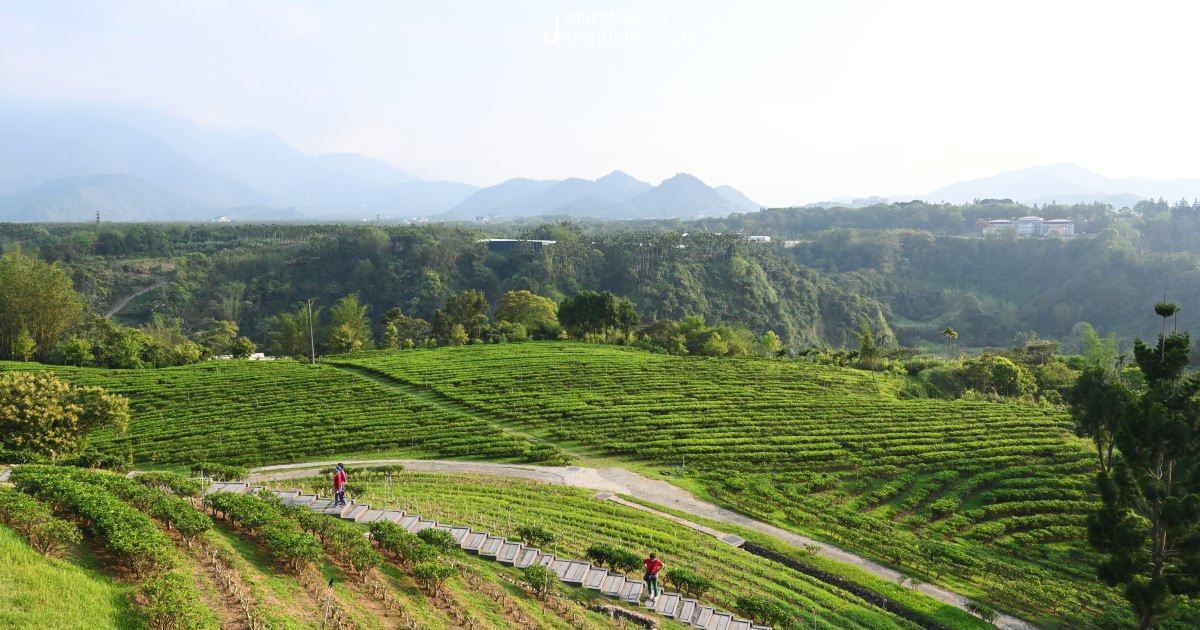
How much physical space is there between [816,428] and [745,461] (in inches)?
346

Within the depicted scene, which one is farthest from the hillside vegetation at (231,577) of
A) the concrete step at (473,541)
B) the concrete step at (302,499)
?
the concrete step at (302,499)

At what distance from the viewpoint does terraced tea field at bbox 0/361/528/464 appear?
1468 inches

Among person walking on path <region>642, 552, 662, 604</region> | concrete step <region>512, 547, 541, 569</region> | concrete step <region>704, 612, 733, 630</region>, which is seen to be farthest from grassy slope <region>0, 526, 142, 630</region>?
concrete step <region>704, 612, 733, 630</region>

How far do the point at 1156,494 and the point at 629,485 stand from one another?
21084mm

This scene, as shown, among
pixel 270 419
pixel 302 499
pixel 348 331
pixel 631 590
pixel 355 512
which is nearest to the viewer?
pixel 631 590

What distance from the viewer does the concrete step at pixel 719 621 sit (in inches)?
667

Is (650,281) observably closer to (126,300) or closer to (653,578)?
(126,300)

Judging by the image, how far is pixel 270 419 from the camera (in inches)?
1678

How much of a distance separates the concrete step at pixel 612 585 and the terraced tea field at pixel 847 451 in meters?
13.6

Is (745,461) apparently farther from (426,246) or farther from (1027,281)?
(1027,281)

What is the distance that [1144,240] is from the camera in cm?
17788

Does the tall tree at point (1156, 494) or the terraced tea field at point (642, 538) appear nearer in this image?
the tall tree at point (1156, 494)

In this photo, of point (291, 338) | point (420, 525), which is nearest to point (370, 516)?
point (420, 525)

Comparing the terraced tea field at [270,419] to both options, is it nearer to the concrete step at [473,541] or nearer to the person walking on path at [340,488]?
the person walking on path at [340,488]
